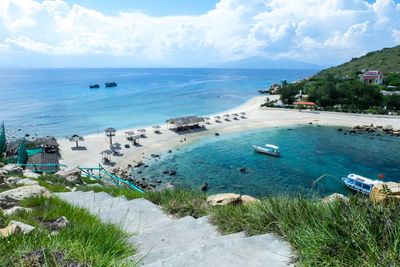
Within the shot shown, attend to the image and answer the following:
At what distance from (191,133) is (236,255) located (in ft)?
126

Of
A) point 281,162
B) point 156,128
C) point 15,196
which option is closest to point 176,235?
point 15,196

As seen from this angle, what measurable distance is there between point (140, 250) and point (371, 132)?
45867mm

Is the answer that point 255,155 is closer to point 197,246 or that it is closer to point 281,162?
point 281,162

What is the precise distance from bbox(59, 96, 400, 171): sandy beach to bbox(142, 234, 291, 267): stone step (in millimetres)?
26308

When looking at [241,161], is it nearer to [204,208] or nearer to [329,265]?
[204,208]

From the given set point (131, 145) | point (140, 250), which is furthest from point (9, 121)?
point (140, 250)

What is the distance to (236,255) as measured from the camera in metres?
2.98

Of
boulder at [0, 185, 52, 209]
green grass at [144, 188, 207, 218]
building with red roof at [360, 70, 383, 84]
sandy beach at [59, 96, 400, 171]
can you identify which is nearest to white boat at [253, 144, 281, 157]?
sandy beach at [59, 96, 400, 171]

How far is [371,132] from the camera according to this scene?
41.2 metres

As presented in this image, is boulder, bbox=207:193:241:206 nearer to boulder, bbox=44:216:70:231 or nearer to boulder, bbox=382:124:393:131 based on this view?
boulder, bbox=44:216:70:231

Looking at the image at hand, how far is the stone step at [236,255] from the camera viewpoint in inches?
110

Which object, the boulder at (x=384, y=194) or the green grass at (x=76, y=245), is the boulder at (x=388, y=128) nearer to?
the boulder at (x=384, y=194)

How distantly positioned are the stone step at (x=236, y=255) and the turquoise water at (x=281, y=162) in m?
15.9

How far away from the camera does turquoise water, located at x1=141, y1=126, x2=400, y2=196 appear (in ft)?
76.6
